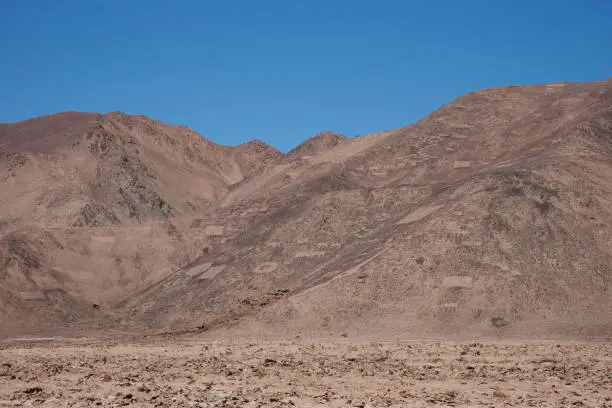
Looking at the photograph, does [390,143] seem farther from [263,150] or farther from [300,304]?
[263,150]

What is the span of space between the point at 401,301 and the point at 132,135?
63.3m

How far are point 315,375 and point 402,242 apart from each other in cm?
2096

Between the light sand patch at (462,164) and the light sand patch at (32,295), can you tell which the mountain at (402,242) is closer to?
the light sand patch at (462,164)

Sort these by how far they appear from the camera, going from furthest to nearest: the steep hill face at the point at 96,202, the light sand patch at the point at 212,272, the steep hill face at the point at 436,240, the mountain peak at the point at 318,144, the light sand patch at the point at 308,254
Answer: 1. the mountain peak at the point at 318,144
2. the steep hill face at the point at 96,202
3. the light sand patch at the point at 212,272
4. the light sand patch at the point at 308,254
5. the steep hill face at the point at 436,240

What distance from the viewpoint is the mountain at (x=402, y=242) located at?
124ft

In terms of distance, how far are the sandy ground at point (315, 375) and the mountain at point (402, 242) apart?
23.6 feet

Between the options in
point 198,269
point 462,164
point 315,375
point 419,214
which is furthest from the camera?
point 462,164

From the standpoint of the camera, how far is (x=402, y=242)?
42000 millimetres

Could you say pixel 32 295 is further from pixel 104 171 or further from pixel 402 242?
pixel 104 171

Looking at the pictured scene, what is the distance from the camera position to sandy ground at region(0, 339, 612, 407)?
17.7m

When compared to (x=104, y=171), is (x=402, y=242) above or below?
below

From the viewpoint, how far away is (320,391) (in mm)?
19047

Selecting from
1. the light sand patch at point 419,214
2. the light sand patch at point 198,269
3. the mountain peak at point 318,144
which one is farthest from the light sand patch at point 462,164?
the mountain peak at point 318,144

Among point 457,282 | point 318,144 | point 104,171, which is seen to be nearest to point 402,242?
point 457,282
